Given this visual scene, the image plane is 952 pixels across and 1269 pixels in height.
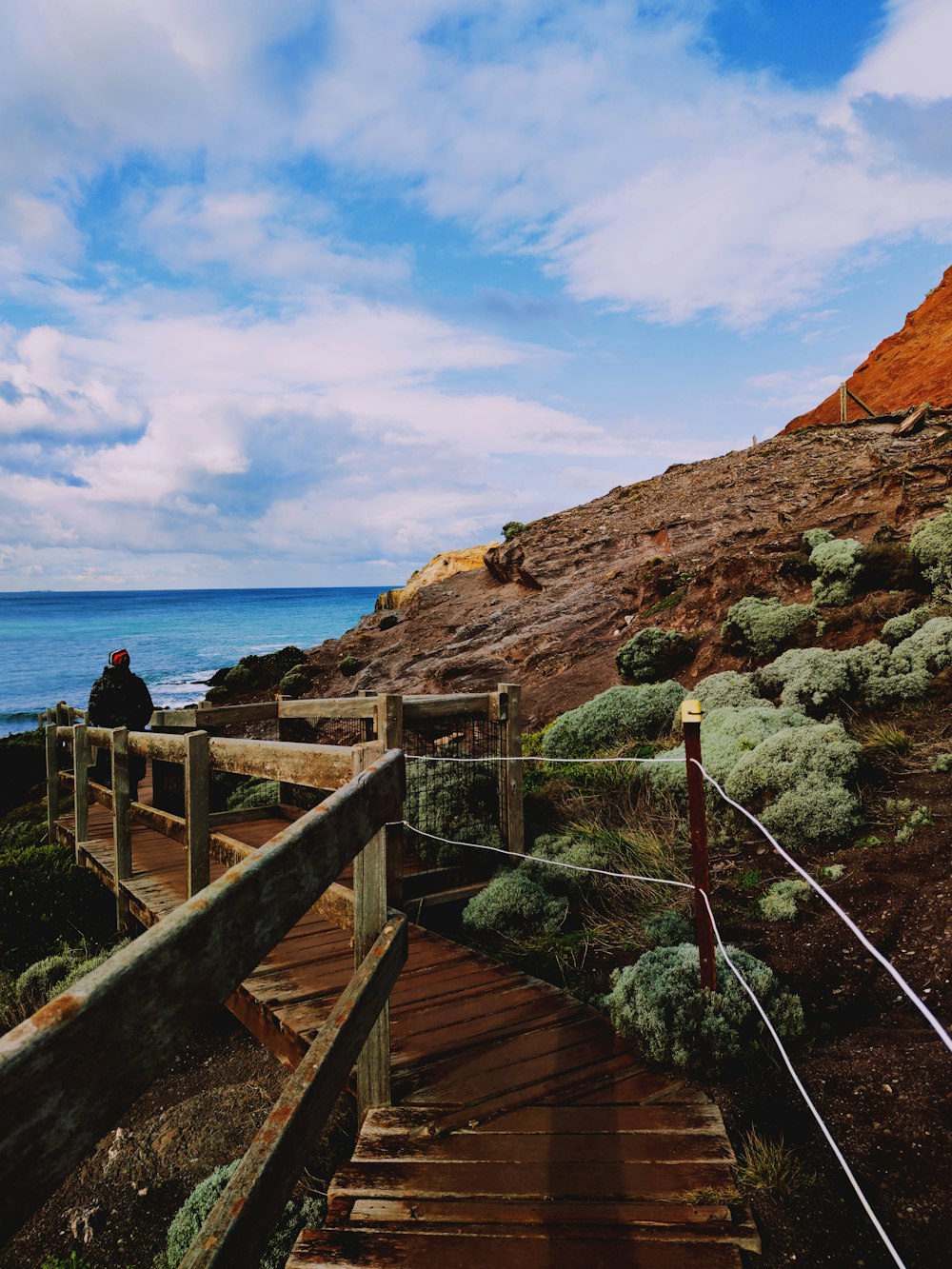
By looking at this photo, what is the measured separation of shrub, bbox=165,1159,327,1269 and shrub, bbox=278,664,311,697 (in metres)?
17.3

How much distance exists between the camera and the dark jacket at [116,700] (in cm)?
980

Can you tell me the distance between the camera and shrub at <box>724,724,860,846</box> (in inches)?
223

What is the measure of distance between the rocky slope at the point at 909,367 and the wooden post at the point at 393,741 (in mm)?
32841

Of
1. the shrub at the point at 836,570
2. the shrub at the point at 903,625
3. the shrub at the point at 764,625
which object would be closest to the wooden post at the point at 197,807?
the shrub at the point at 903,625

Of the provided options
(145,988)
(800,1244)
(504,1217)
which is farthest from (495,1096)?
(145,988)

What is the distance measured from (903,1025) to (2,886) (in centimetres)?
758

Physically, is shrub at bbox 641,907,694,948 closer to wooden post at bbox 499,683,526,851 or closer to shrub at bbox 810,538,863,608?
wooden post at bbox 499,683,526,851

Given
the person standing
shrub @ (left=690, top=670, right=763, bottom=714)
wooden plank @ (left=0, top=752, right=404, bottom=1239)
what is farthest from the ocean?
wooden plank @ (left=0, top=752, right=404, bottom=1239)

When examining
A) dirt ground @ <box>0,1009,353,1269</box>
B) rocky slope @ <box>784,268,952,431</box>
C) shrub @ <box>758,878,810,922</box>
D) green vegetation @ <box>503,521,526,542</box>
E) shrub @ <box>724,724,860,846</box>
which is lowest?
dirt ground @ <box>0,1009,353,1269</box>

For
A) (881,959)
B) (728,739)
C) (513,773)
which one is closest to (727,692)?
(728,739)

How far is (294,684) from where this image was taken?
2081 cm

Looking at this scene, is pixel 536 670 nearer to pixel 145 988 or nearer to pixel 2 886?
pixel 2 886

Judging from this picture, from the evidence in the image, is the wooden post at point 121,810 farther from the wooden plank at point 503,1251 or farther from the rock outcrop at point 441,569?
the rock outcrop at point 441,569

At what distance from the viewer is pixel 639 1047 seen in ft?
11.4
